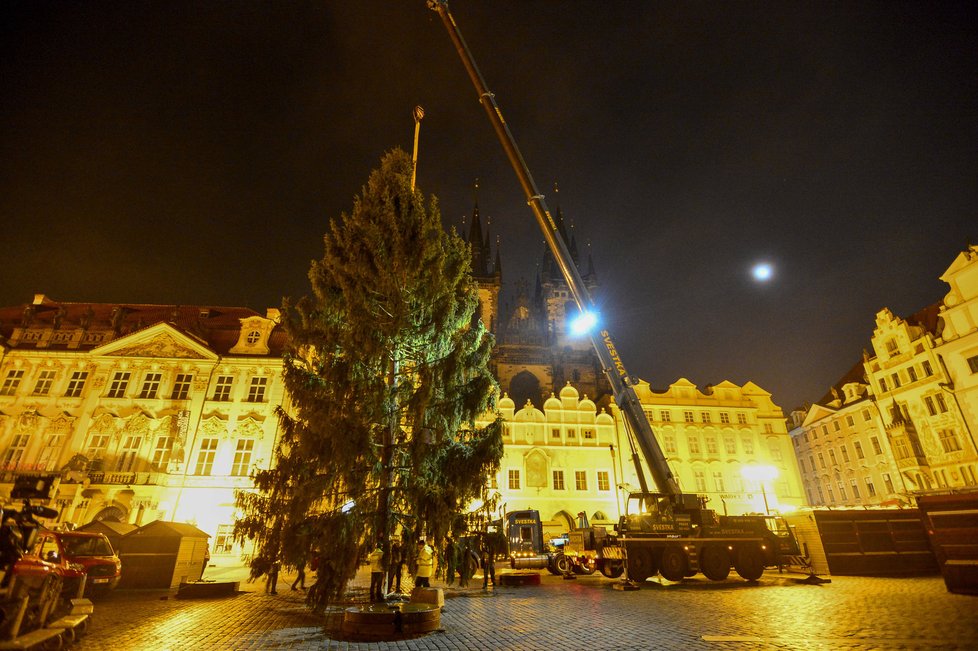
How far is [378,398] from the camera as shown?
34.4 feet

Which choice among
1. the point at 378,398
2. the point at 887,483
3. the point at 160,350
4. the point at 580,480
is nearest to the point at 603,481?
the point at 580,480

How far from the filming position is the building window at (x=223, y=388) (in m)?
29.2

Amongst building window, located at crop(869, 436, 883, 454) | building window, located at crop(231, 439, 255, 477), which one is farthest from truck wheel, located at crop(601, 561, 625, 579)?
Result: building window, located at crop(869, 436, 883, 454)

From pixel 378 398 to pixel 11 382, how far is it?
1317 inches

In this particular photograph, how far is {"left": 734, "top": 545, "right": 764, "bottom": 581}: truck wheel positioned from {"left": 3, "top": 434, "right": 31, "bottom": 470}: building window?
37.8 metres

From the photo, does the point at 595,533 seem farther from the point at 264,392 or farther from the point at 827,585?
the point at 264,392

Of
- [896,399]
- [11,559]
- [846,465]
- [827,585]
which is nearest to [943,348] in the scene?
[896,399]

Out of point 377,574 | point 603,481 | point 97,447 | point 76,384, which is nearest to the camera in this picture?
point 377,574

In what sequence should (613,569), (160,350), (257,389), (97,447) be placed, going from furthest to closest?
1. (160,350)
2. (257,389)
3. (97,447)
4. (613,569)

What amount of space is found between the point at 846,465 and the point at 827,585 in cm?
3512

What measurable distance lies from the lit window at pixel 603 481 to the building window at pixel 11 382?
40618 millimetres

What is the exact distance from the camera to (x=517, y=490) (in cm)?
3566

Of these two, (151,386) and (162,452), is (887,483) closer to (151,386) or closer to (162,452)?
(162,452)

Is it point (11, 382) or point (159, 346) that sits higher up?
point (159, 346)
